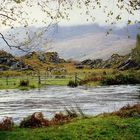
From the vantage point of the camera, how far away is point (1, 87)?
223 feet

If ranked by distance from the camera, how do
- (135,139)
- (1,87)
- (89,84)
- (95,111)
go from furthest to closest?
(89,84) → (1,87) → (95,111) → (135,139)

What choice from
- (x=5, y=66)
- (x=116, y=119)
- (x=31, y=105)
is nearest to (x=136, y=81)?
(x=31, y=105)

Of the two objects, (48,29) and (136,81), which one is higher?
(48,29)

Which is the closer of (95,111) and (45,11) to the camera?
(45,11)

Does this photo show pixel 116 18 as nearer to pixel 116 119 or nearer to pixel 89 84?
pixel 116 119

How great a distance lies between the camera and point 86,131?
66.1ft

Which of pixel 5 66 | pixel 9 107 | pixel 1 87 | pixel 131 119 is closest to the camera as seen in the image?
pixel 131 119

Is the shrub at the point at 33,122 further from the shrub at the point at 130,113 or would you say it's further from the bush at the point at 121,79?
the bush at the point at 121,79

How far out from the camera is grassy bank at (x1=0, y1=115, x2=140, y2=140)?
19.4 m

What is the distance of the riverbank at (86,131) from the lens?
63.7 ft

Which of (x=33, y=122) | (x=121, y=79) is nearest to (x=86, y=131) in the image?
(x=33, y=122)

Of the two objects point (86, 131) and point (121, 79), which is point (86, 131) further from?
point (121, 79)

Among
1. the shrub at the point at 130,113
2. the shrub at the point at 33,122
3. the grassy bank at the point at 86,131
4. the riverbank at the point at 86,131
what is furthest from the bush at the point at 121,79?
the grassy bank at the point at 86,131

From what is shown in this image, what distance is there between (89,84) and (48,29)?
55317 mm
